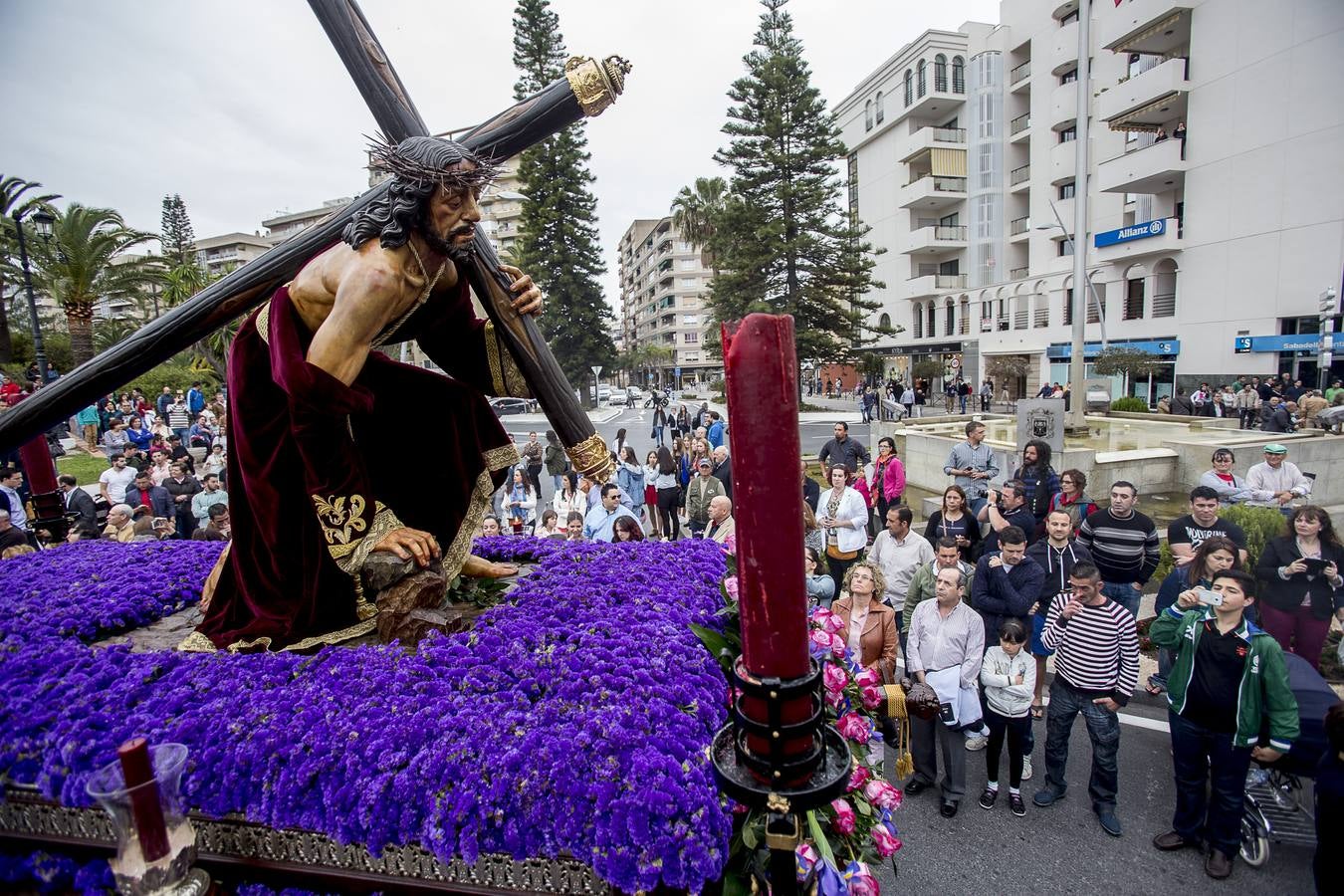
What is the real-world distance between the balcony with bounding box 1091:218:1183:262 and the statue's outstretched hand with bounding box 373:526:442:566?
103 feet

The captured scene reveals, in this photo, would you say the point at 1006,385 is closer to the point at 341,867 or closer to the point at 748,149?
the point at 748,149

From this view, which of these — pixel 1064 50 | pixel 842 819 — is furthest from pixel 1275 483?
pixel 1064 50

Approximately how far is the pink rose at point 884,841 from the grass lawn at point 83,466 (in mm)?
18243

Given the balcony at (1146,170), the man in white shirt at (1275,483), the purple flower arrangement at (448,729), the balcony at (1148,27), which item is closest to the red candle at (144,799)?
the purple flower arrangement at (448,729)

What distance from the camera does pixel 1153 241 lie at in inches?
1036

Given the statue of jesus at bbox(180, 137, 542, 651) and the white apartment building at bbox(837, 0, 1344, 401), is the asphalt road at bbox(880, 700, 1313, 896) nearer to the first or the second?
the statue of jesus at bbox(180, 137, 542, 651)

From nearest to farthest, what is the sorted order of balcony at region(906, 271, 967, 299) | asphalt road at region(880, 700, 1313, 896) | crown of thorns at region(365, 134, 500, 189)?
crown of thorns at region(365, 134, 500, 189) → asphalt road at region(880, 700, 1313, 896) → balcony at region(906, 271, 967, 299)

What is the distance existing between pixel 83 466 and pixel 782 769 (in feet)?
69.6

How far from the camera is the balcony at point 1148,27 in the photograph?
24391 mm

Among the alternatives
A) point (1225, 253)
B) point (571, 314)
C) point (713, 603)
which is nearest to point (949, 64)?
point (1225, 253)

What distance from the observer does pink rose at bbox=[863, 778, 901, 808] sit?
2.49 meters

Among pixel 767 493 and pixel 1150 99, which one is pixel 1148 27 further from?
pixel 767 493

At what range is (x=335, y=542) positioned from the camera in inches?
120

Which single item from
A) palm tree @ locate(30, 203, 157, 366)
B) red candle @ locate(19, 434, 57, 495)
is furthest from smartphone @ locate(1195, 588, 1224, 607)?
palm tree @ locate(30, 203, 157, 366)
